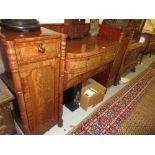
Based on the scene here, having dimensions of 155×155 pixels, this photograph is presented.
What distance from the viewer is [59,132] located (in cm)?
165

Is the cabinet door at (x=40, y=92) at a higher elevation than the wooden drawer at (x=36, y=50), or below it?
below

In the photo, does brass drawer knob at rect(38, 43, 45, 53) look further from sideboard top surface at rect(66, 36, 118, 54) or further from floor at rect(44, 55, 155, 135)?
floor at rect(44, 55, 155, 135)

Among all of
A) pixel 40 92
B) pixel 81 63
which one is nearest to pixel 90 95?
pixel 81 63

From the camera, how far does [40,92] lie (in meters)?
1.21

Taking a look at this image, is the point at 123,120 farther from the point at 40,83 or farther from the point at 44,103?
the point at 40,83

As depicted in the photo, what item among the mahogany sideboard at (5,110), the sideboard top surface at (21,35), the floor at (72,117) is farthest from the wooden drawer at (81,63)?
the floor at (72,117)

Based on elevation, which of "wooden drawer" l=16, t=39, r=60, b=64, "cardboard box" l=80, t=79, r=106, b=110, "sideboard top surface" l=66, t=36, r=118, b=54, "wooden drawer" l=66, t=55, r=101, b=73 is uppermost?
"wooden drawer" l=16, t=39, r=60, b=64

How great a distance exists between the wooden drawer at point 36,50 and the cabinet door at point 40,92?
0.05 meters

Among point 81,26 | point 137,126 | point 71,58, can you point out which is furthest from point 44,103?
point 137,126

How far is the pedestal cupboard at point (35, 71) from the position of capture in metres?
0.90

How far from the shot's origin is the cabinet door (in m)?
1.06

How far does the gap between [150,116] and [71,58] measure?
5.22ft

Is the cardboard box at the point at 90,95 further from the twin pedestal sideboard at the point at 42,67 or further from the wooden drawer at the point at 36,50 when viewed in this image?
the wooden drawer at the point at 36,50

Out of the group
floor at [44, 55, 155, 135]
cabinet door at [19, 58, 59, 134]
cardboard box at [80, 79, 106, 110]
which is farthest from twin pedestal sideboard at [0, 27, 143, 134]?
cardboard box at [80, 79, 106, 110]
